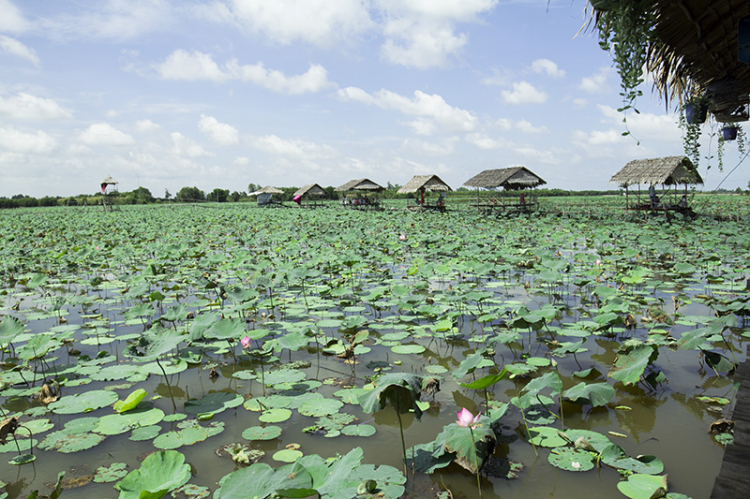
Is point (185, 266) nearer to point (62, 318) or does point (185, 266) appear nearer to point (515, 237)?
point (62, 318)

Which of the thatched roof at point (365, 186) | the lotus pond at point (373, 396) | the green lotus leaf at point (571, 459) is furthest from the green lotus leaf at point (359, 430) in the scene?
the thatched roof at point (365, 186)

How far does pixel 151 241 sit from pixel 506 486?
355 inches

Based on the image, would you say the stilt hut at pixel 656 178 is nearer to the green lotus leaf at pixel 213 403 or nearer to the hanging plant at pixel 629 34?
the hanging plant at pixel 629 34

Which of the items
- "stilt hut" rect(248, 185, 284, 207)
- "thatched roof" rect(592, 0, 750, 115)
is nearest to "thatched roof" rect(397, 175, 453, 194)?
"stilt hut" rect(248, 185, 284, 207)

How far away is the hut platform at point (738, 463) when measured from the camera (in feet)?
2.74

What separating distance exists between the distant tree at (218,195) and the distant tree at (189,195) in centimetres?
117

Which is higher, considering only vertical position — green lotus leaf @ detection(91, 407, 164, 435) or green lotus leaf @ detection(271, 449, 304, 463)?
green lotus leaf @ detection(91, 407, 164, 435)

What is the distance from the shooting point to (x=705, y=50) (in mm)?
3578

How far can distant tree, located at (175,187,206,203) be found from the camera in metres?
43.4

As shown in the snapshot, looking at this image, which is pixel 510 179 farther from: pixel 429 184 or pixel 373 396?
pixel 373 396

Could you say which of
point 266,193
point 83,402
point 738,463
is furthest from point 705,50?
point 266,193

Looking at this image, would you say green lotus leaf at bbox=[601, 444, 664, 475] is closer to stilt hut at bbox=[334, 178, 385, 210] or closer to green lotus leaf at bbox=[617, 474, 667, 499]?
green lotus leaf at bbox=[617, 474, 667, 499]

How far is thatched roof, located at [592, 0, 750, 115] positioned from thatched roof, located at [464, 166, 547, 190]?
1509cm

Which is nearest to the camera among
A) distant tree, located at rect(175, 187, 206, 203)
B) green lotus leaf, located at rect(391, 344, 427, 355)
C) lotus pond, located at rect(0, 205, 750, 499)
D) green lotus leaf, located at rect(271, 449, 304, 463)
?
lotus pond, located at rect(0, 205, 750, 499)
